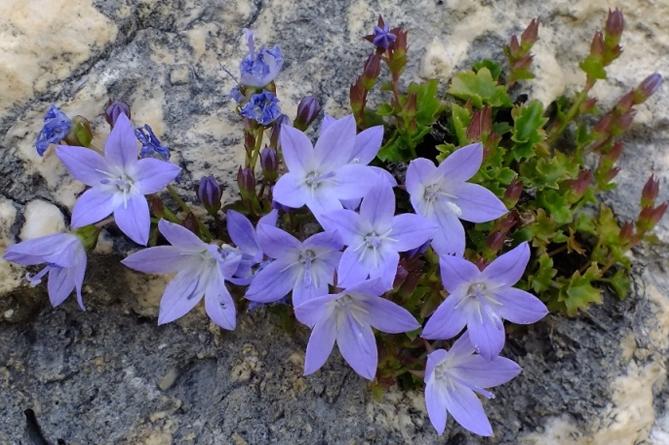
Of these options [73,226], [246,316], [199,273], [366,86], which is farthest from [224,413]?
[366,86]

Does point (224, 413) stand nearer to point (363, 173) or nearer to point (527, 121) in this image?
point (363, 173)

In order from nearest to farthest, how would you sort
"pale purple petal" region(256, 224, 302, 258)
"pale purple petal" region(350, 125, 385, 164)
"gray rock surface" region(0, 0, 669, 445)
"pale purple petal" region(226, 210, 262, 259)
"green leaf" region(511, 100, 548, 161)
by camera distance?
"pale purple petal" region(256, 224, 302, 258), "pale purple petal" region(226, 210, 262, 259), "pale purple petal" region(350, 125, 385, 164), "gray rock surface" region(0, 0, 669, 445), "green leaf" region(511, 100, 548, 161)

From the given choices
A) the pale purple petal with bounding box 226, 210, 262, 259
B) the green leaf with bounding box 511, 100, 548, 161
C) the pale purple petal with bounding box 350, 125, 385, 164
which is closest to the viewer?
the pale purple petal with bounding box 226, 210, 262, 259

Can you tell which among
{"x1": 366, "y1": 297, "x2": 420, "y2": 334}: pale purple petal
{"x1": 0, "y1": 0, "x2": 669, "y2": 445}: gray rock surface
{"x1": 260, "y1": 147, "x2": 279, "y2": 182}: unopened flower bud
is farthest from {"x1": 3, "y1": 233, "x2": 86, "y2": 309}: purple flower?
{"x1": 366, "y1": 297, "x2": 420, "y2": 334}: pale purple petal

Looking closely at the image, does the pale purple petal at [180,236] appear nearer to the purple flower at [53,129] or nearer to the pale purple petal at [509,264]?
the purple flower at [53,129]

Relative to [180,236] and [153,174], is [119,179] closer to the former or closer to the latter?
[153,174]

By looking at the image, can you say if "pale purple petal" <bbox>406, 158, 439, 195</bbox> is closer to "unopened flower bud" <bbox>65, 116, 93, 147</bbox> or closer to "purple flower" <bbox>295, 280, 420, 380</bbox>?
"purple flower" <bbox>295, 280, 420, 380</bbox>
